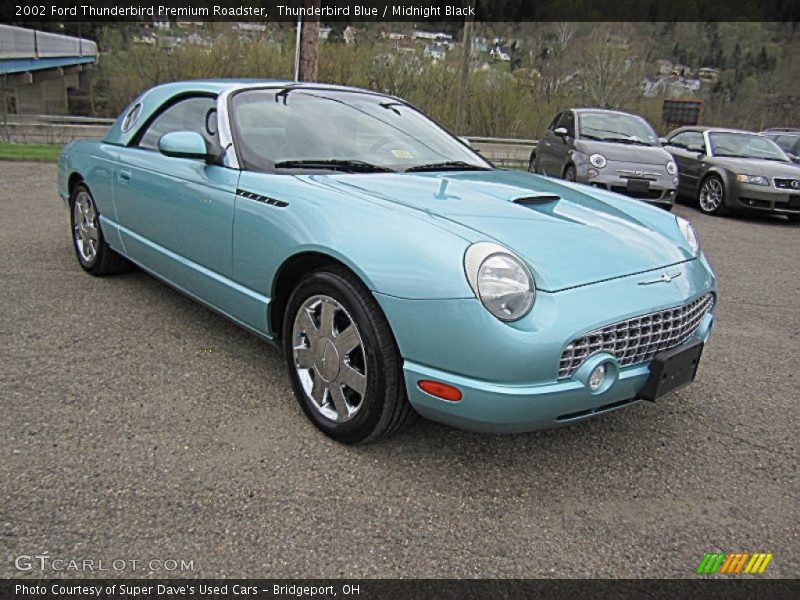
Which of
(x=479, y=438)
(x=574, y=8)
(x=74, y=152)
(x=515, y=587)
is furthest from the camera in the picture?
(x=574, y=8)

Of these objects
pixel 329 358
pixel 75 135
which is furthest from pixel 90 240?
pixel 75 135

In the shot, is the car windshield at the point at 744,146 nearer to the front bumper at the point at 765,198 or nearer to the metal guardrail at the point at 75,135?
the front bumper at the point at 765,198

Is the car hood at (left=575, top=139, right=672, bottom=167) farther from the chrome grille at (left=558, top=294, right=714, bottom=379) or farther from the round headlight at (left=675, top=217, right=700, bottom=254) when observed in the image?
the chrome grille at (left=558, top=294, right=714, bottom=379)

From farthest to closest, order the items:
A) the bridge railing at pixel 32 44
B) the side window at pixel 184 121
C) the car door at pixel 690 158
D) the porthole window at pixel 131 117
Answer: the bridge railing at pixel 32 44 < the car door at pixel 690 158 < the porthole window at pixel 131 117 < the side window at pixel 184 121

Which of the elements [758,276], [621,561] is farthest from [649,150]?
[621,561]

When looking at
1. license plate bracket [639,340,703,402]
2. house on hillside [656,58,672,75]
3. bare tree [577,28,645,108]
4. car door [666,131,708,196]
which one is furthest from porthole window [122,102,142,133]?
house on hillside [656,58,672,75]

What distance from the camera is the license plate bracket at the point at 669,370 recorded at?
7.73 feet

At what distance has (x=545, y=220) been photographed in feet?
8.59

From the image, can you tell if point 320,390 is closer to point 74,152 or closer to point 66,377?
point 66,377

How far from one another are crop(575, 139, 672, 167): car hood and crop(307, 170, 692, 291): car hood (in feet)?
20.8

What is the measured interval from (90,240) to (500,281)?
3.66 meters

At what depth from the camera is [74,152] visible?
4758 millimetres

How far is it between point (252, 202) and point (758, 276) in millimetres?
5416

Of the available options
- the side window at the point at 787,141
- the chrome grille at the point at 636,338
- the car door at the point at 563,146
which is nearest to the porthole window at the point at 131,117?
the chrome grille at the point at 636,338
